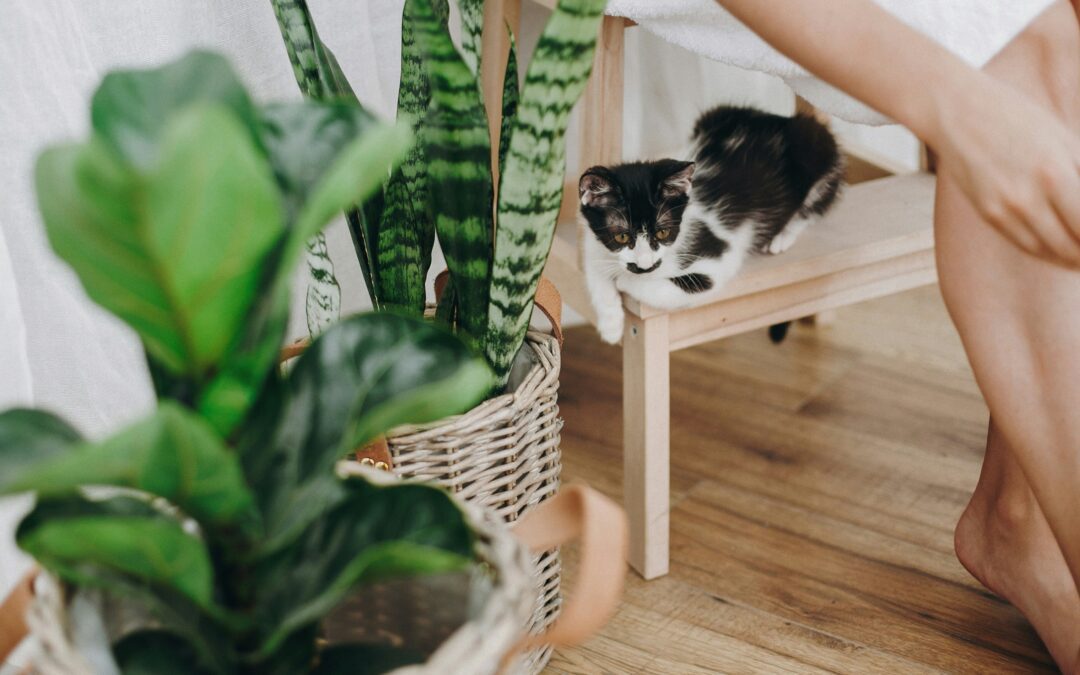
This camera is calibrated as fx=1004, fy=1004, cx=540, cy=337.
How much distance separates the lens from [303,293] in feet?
3.80

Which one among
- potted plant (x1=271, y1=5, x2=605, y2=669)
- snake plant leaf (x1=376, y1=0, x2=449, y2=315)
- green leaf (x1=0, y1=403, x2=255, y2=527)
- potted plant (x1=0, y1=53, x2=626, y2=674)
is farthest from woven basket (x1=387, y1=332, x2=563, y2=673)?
green leaf (x1=0, y1=403, x2=255, y2=527)

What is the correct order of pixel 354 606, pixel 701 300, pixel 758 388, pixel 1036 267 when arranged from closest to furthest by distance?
pixel 354 606, pixel 1036 267, pixel 701 300, pixel 758 388

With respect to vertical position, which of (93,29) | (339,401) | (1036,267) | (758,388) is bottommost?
(758,388)

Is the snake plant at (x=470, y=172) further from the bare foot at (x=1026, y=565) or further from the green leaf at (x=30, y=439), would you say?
the bare foot at (x=1026, y=565)

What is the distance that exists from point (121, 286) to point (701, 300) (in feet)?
2.21

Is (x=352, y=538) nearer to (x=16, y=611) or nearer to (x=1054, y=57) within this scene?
(x=16, y=611)

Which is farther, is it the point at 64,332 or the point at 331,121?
the point at 64,332

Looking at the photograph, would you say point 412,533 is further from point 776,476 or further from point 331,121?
point 776,476

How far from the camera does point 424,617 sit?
521mm

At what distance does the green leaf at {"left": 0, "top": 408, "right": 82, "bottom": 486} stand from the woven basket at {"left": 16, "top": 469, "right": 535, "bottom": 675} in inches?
3.3

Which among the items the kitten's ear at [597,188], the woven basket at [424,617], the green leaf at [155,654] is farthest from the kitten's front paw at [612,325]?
the green leaf at [155,654]

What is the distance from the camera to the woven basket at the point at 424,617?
42cm

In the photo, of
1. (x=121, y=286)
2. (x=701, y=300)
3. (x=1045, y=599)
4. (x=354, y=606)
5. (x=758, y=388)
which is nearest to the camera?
(x=121, y=286)

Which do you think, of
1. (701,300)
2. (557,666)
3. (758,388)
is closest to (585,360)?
(758,388)
